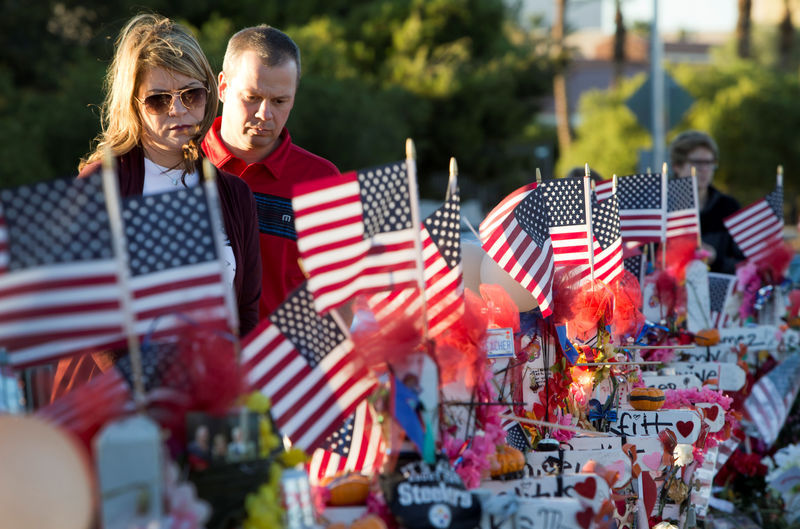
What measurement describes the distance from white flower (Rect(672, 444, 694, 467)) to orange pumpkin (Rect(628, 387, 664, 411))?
1.30ft

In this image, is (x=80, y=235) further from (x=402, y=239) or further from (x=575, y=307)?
(x=575, y=307)

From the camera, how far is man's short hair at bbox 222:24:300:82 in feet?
15.1

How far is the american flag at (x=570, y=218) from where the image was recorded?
216 inches

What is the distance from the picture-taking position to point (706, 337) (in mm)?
6945

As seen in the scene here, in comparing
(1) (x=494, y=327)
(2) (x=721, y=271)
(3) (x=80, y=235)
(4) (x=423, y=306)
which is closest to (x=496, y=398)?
(1) (x=494, y=327)

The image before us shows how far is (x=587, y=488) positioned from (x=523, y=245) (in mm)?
1401

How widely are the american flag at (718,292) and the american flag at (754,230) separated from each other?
3.47ft

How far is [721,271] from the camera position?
8594mm

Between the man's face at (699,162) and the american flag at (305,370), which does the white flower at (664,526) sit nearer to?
the american flag at (305,370)

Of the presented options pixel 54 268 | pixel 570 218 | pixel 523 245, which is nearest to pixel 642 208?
pixel 570 218

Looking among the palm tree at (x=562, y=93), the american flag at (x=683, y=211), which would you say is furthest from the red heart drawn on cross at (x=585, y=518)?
the palm tree at (x=562, y=93)

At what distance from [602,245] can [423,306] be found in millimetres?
2387

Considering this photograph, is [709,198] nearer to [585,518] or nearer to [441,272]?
[441,272]

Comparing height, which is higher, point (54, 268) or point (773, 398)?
point (54, 268)
